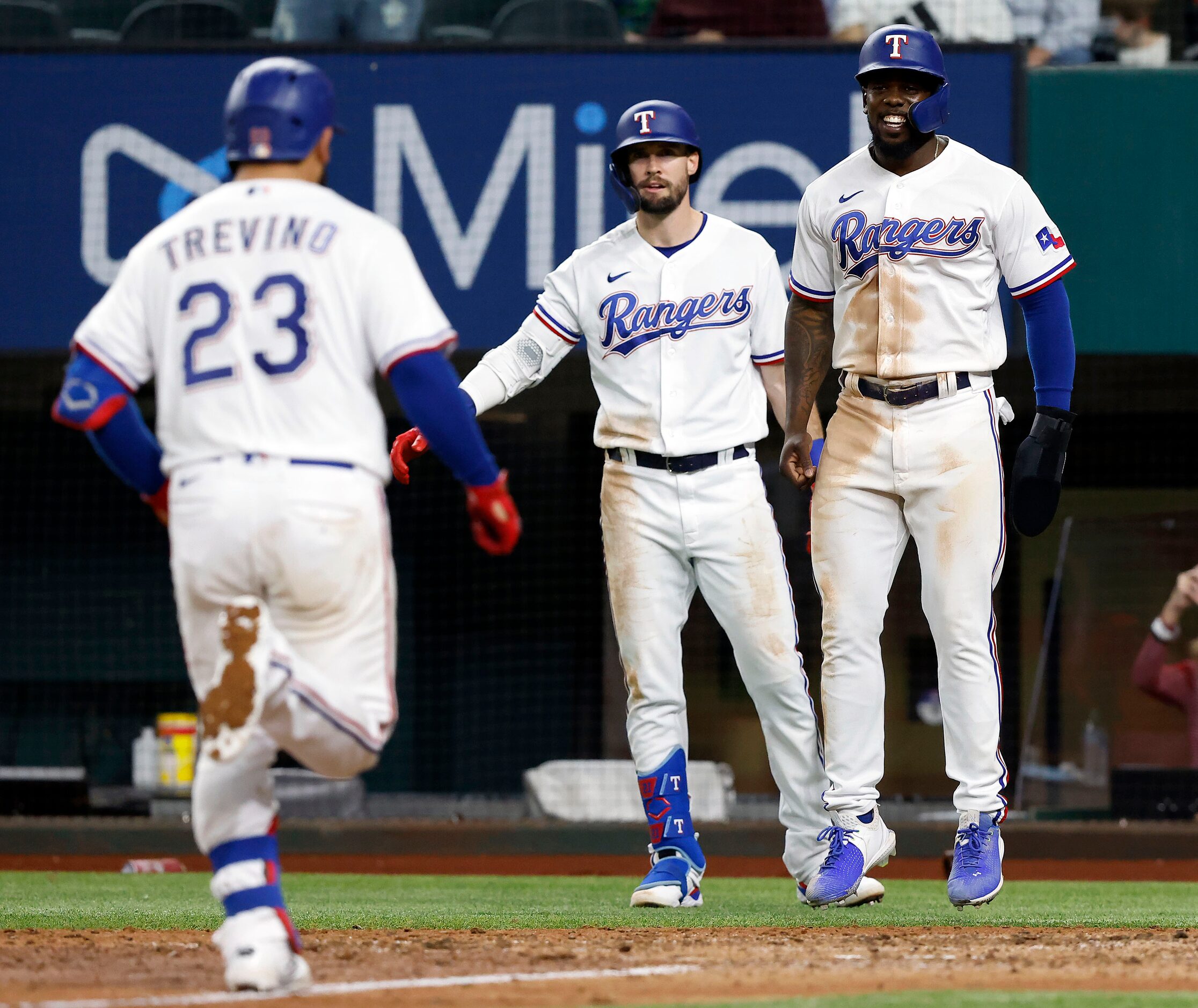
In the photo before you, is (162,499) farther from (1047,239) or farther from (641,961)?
(1047,239)

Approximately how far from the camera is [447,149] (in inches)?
348

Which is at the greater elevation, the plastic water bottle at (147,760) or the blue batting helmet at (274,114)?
the blue batting helmet at (274,114)

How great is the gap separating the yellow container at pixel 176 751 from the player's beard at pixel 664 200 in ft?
20.2

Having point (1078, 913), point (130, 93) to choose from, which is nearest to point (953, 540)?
point (1078, 913)

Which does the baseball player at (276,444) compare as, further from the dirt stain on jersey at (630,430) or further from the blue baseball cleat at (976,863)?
the blue baseball cleat at (976,863)

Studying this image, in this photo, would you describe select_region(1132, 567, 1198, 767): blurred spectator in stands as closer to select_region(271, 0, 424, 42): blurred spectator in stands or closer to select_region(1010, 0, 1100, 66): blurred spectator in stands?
select_region(1010, 0, 1100, 66): blurred spectator in stands

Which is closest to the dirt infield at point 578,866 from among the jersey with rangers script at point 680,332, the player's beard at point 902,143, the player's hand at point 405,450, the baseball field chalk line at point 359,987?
the jersey with rangers script at point 680,332

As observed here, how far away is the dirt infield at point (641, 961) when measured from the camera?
305 centimetres

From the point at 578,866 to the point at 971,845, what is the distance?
4101mm

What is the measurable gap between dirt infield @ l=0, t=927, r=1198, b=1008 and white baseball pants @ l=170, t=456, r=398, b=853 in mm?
383

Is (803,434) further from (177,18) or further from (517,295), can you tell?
(177,18)

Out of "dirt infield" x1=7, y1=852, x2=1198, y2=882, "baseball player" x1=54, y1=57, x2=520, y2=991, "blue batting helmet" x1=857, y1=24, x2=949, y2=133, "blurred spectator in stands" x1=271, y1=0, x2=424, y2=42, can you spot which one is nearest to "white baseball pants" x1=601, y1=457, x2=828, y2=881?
"blue batting helmet" x1=857, y1=24, x2=949, y2=133

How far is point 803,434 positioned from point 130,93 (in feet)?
17.1

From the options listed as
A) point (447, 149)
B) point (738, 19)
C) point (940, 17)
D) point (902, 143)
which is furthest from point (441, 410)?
point (940, 17)
